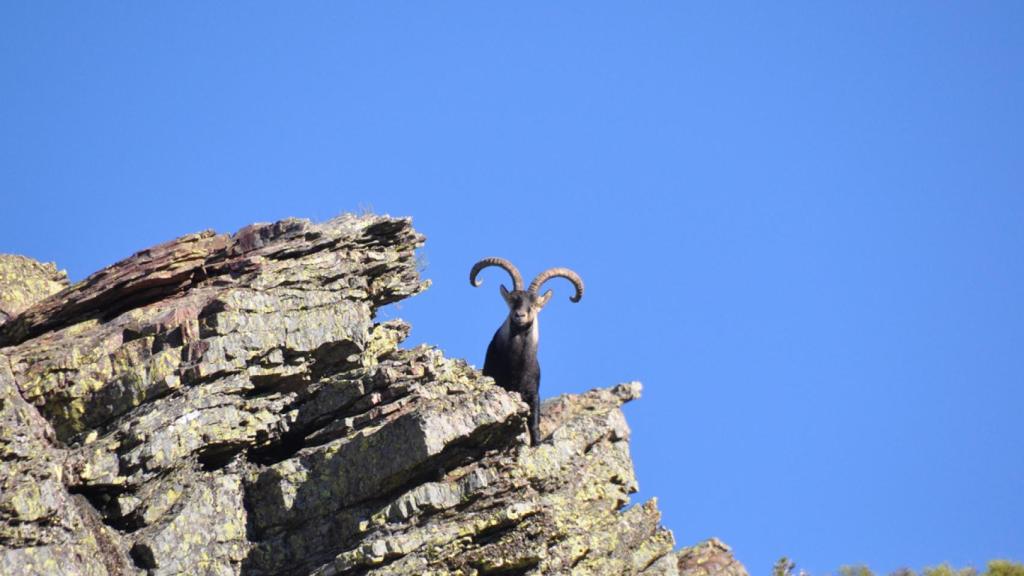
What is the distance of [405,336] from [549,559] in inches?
202

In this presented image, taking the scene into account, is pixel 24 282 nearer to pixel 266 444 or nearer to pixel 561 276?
pixel 266 444

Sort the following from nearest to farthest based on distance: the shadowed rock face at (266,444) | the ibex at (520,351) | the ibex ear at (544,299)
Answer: the shadowed rock face at (266,444) < the ibex at (520,351) < the ibex ear at (544,299)

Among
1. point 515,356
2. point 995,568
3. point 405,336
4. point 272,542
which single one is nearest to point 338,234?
point 405,336

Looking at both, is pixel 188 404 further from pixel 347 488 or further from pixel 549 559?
pixel 549 559

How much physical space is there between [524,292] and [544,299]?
0.57m

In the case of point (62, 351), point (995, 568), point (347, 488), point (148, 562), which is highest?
point (995, 568)

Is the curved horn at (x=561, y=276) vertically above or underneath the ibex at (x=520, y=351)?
above

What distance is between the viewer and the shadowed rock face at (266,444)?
58.4 feet

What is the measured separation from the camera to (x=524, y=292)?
82.8 ft

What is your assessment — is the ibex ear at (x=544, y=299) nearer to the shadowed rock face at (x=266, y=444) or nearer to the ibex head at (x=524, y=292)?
the ibex head at (x=524, y=292)

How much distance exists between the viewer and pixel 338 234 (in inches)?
880

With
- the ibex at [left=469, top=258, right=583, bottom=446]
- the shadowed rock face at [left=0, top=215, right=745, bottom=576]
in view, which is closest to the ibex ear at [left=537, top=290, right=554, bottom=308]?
the ibex at [left=469, top=258, right=583, bottom=446]

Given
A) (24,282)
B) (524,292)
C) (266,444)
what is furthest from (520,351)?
(24,282)

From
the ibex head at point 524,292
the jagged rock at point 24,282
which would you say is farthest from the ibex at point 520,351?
the jagged rock at point 24,282
